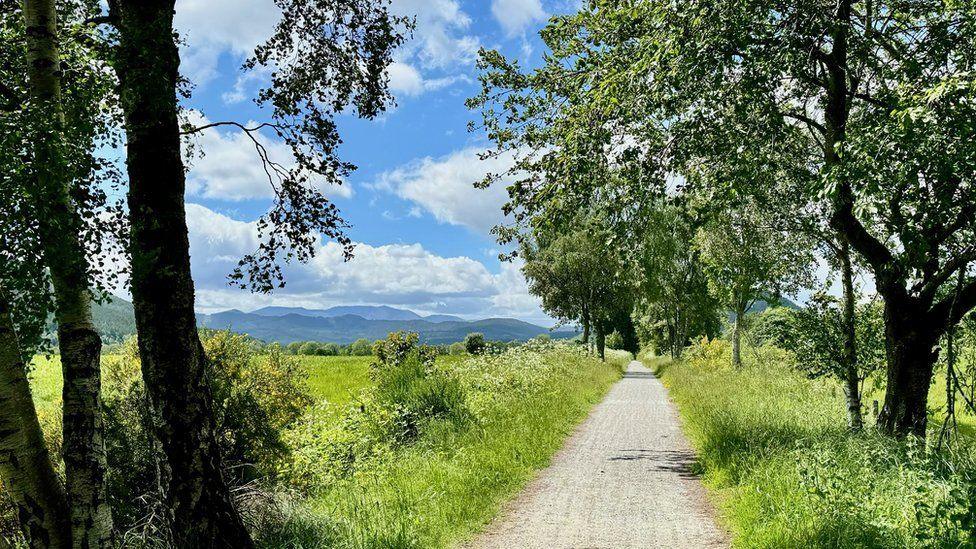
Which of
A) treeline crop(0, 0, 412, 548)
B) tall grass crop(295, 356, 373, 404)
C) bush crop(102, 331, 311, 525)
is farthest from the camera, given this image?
tall grass crop(295, 356, 373, 404)

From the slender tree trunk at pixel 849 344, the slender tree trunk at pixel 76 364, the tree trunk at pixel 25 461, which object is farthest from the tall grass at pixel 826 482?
the tree trunk at pixel 25 461

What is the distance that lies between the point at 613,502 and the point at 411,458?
330cm

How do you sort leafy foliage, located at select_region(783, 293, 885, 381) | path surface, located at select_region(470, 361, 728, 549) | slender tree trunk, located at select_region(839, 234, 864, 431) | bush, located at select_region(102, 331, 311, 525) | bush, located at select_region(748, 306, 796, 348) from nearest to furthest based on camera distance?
1. path surface, located at select_region(470, 361, 728, 549)
2. bush, located at select_region(102, 331, 311, 525)
3. slender tree trunk, located at select_region(839, 234, 864, 431)
4. leafy foliage, located at select_region(783, 293, 885, 381)
5. bush, located at select_region(748, 306, 796, 348)

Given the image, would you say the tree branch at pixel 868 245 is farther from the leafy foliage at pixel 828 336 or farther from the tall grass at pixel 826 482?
the tall grass at pixel 826 482

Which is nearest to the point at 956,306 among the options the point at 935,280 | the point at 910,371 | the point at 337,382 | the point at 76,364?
the point at 935,280

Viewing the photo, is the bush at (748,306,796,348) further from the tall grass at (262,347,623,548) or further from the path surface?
the tall grass at (262,347,623,548)

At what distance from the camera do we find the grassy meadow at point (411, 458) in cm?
639

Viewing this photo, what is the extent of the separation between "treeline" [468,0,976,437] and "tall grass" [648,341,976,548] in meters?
1.59

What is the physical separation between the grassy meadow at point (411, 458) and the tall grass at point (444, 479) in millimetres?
18

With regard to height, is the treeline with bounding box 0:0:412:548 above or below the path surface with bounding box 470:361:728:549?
above

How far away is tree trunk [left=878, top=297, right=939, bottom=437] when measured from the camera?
31.2 ft

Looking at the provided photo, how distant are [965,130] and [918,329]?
205 inches

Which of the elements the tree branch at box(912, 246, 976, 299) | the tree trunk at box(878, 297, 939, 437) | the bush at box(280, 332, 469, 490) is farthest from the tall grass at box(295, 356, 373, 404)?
the tree branch at box(912, 246, 976, 299)

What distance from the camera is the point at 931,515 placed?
16.0 ft
